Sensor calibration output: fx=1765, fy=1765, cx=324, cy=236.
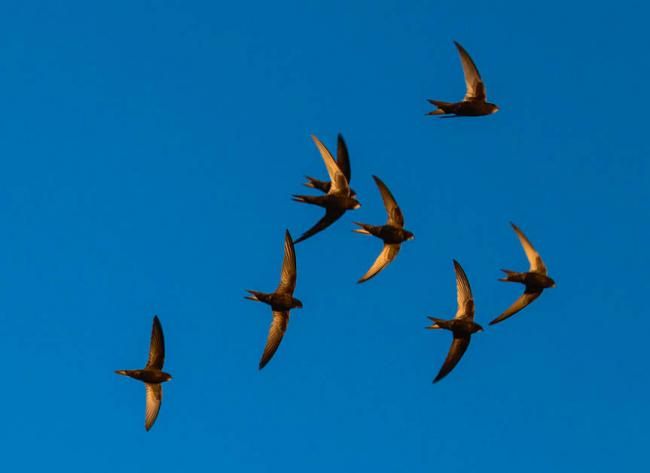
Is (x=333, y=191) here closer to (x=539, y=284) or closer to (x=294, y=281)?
(x=294, y=281)

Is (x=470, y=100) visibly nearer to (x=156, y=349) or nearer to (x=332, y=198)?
(x=332, y=198)

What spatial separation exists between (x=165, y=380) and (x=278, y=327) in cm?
447

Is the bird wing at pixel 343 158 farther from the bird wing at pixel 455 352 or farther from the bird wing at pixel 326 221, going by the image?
the bird wing at pixel 455 352

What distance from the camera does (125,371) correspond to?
62062 mm

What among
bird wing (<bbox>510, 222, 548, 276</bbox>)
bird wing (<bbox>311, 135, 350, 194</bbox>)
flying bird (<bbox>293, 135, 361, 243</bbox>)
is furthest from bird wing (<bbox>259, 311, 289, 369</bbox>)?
bird wing (<bbox>510, 222, 548, 276</bbox>)

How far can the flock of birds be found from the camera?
199 ft

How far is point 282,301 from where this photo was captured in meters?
61.8

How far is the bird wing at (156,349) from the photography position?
62.6m

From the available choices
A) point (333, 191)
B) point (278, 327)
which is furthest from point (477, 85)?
point (278, 327)

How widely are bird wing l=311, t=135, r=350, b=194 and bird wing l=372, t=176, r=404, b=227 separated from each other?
1291 mm

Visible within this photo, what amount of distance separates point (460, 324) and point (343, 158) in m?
7.13

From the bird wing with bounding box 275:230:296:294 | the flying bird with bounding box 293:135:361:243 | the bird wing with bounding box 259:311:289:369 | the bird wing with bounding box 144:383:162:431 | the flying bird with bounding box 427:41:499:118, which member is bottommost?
the bird wing with bounding box 144:383:162:431

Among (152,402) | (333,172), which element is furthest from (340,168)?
(152,402)

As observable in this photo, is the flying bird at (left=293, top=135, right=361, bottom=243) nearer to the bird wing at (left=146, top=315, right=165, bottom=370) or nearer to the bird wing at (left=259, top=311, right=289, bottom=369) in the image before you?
the bird wing at (left=259, top=311, right=289, bottom=369)
